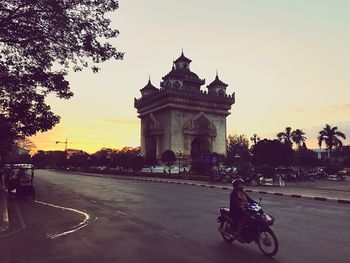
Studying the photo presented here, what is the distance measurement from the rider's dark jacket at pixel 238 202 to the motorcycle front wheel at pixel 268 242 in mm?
761

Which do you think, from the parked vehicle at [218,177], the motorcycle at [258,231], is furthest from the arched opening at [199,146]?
the motorcycle at [258,231]

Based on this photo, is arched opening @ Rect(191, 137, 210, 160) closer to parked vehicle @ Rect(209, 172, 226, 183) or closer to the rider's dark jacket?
parked vehicle @ Rect(209, 172, 226, 183)

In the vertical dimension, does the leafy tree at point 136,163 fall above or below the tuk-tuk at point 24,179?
above

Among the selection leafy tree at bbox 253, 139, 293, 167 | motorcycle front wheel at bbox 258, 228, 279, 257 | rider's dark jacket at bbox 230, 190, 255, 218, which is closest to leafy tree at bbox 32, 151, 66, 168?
leafy tree at bbox 253, 139, 293, 167

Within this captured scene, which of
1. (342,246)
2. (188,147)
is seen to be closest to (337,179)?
(188,147)

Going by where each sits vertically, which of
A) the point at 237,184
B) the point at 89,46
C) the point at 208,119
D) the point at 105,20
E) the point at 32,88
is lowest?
the point at 237,184

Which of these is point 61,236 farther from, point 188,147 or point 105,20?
point 188,147

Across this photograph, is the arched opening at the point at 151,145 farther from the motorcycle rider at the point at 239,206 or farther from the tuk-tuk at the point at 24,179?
the motorcycle rider at the point at 239,206

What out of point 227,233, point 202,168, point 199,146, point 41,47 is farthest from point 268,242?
point 199,146

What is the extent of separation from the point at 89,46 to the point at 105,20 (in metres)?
1.30

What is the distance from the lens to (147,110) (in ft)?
263

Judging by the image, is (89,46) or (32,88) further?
(32,88)

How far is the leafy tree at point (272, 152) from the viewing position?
47156 millimetres

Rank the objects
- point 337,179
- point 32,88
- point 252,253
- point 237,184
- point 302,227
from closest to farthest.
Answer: point 252,253 → point 237,184 → point 302,227 → point 32,88 → point 337,179
